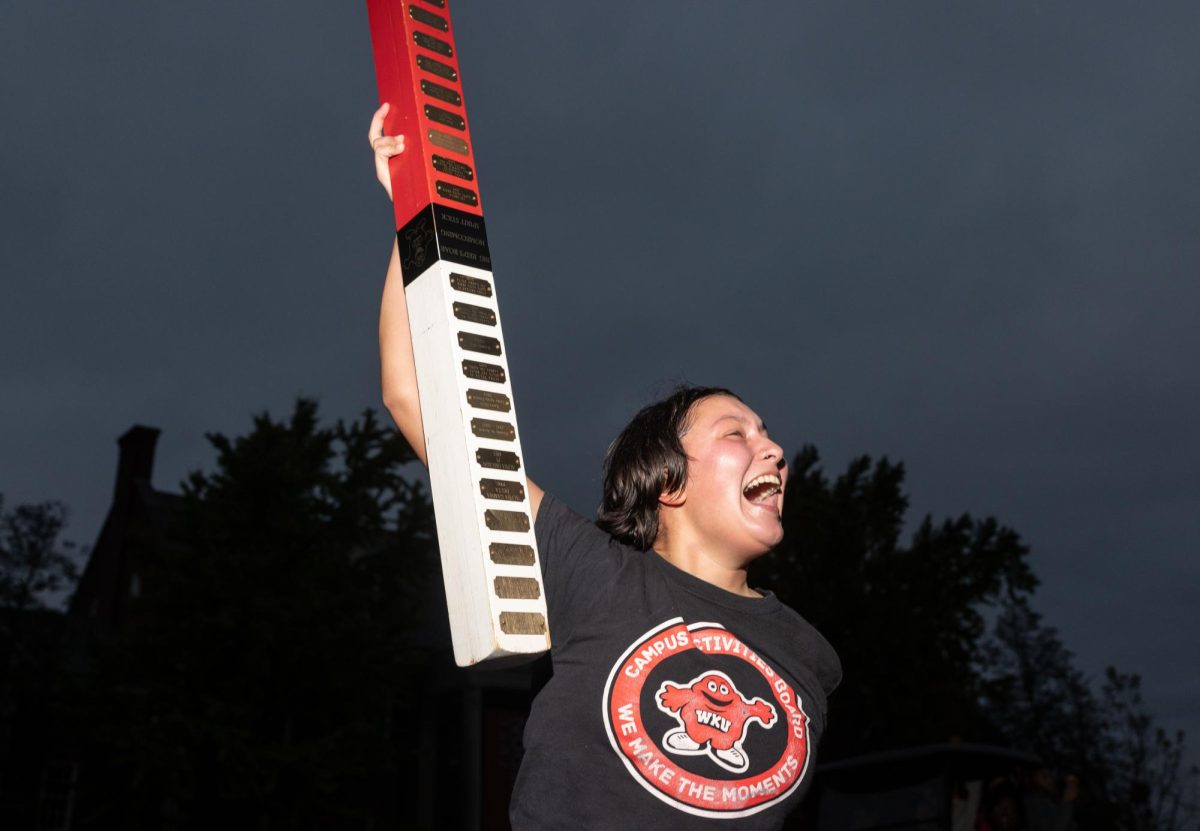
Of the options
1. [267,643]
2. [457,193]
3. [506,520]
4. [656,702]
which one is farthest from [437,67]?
[267,643]

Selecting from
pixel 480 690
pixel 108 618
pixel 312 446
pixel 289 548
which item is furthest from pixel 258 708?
pixel 108 618

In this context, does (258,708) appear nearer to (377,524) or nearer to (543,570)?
(377,524)

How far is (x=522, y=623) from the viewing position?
1930 mm

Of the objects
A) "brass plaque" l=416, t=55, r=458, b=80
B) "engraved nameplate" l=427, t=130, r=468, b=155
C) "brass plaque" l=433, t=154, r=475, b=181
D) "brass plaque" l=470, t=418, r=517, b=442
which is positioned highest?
"brass plaque" l=416, t=55, r=458, b=80

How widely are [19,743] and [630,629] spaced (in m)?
26.1

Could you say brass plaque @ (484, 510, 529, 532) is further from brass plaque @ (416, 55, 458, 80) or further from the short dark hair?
brass plaque @ (416, 55, 458, 80)

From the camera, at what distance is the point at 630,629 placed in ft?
7.45

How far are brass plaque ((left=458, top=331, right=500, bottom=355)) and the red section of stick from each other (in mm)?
311

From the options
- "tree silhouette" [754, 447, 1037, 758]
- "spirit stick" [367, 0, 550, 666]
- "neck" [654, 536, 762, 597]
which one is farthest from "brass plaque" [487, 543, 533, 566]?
Result: "tree silhouette" [754, 447, 1037, 758]

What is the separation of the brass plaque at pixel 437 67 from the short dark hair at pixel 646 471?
3.22 ft

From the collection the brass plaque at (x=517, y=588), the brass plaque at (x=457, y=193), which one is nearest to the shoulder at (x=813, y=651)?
the brass plaque at (x=517, y=588)

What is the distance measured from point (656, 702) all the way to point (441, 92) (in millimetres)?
1336

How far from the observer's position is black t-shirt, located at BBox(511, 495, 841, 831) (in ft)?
6.76

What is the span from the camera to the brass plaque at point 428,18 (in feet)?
7.73
